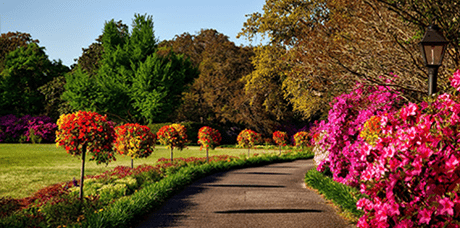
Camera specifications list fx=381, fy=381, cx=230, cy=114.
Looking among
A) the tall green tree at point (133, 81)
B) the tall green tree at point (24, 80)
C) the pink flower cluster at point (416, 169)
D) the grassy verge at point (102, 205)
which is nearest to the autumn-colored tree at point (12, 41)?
the tall green tree at point (24, 80)

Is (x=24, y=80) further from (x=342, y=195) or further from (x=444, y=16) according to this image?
(x=444, y=16)

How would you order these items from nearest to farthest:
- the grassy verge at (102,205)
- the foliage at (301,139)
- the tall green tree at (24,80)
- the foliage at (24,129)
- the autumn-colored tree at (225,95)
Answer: the grassy verge at (102,205), the foliage at (301,139), the foliage at (24,129), the autumn-colored tree at (225,95), the tall green tree at (24,80)

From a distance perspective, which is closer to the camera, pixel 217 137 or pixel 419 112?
pixel 419 112

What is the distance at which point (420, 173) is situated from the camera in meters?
3.74

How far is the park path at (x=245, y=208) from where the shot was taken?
7.28 m

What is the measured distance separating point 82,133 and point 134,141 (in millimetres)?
5801

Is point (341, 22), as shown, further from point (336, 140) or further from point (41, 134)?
point (41, 134)

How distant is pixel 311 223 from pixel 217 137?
12924 millimetres

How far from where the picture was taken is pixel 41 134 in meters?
35.5

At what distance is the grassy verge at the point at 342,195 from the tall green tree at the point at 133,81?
2665 cm

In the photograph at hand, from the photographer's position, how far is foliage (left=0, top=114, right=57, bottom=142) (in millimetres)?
35906

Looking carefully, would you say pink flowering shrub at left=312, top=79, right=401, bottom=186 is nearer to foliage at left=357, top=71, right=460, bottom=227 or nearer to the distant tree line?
foliage at left=357, top=71, right=460, bottom=227

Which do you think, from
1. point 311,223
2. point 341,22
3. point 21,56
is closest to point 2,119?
point 21,56

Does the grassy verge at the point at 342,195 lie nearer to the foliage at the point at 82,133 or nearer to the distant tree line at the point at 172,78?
the foliage at the point at 82,133
